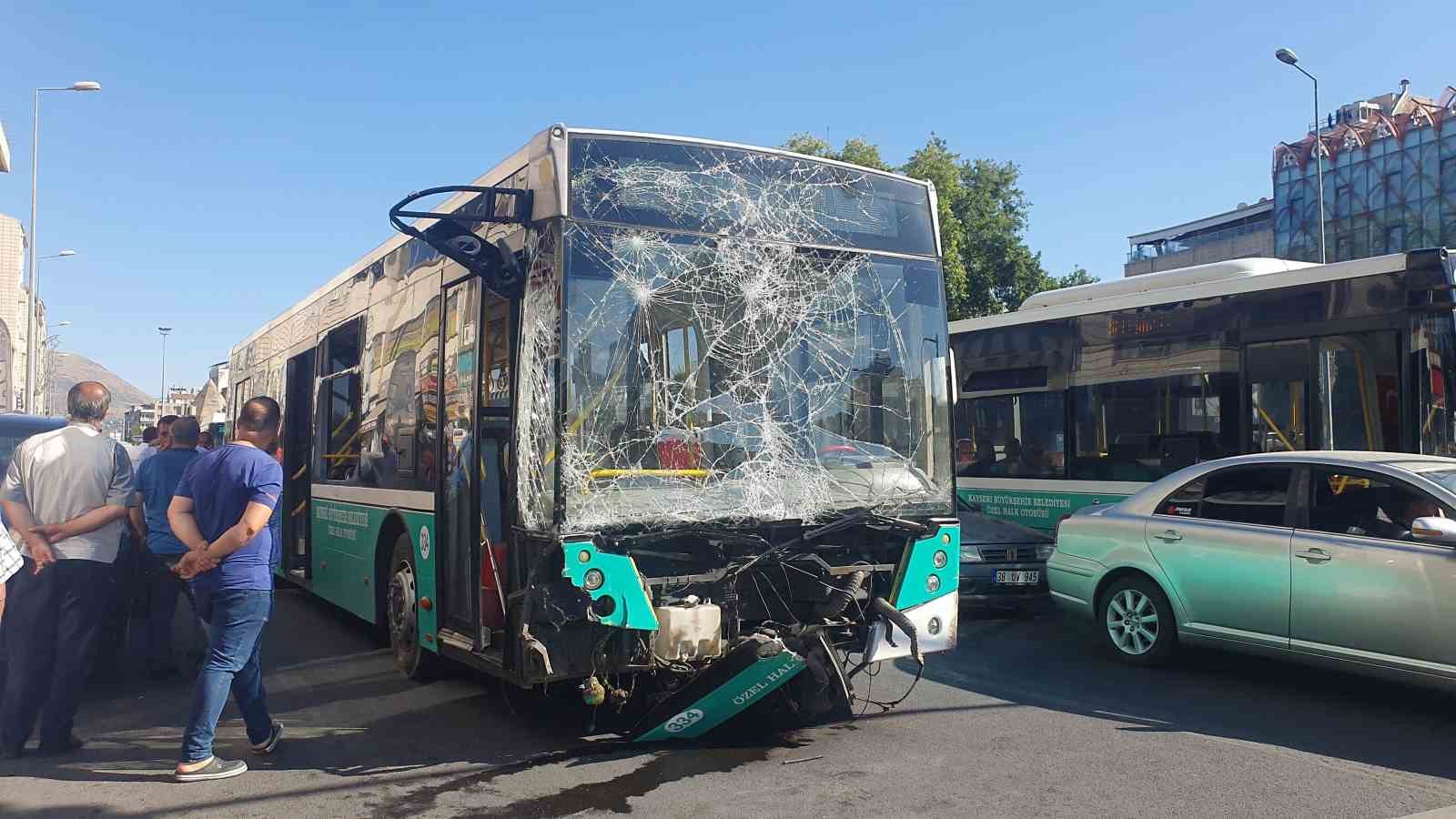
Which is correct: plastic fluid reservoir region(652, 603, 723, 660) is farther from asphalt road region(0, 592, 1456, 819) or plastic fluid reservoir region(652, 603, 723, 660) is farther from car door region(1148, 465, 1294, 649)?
car door region(1148, 465, 1294, 649)

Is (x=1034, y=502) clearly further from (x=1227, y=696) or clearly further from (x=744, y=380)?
(x=744, y=380)

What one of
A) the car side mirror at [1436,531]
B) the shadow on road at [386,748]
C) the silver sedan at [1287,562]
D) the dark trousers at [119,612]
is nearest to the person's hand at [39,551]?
the shadow on road at [386,748]

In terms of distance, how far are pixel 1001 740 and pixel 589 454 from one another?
A: 2.89 m

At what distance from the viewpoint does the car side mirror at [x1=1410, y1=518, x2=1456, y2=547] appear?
598 cm

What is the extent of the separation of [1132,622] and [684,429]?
4505 mm

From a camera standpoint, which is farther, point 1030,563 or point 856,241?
point 1030,563

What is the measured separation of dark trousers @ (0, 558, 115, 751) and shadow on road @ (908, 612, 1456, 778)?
470 centimetres

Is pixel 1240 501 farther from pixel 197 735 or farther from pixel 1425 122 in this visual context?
pixel 1425 122

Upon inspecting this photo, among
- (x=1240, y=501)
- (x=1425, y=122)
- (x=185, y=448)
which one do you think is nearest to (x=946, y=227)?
(x=1240, y=501)

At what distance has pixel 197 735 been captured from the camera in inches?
210

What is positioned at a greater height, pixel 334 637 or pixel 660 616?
pixel 660 616

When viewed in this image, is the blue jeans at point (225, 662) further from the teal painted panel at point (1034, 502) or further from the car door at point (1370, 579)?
the teal painted panel at point (1034, 502)

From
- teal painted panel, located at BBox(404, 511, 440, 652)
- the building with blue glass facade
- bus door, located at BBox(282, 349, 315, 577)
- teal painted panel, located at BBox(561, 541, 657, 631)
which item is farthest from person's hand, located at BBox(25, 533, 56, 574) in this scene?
the building with blue glass facade

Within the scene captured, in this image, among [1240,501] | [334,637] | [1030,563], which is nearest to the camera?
[1240,501]
